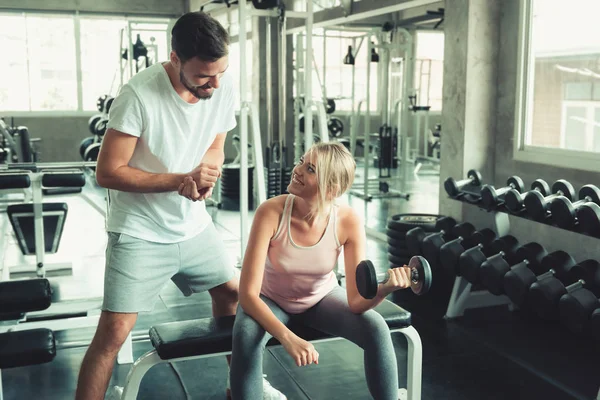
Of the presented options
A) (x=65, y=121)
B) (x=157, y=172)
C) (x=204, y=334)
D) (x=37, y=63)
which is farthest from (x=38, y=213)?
(x=37, y=63)

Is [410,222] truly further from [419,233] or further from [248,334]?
[248,334]

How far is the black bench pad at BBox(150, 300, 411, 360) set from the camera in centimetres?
160

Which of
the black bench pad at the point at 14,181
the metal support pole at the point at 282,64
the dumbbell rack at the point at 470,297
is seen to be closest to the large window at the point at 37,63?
the metal support pole at the point at 282,64

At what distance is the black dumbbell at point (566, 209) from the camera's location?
2.38m

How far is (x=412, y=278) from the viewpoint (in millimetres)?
1493

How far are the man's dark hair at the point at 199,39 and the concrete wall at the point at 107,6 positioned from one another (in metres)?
8.19

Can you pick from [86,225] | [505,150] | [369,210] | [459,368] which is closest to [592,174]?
[505,150]

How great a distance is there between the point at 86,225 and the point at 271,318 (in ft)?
13.6

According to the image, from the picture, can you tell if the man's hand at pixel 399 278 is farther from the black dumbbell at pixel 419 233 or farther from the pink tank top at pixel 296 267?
the black dumbbell at pixel 419 233

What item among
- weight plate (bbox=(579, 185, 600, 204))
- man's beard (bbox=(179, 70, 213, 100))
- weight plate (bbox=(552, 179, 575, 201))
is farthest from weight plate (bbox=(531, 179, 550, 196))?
man's beard (bbox=(179, 70, 213, 100))

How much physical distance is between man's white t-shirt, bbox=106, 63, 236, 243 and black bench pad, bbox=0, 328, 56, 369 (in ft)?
1.07

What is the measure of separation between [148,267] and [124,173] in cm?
27

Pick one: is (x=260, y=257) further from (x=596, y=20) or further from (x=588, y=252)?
(x=596, y=20)

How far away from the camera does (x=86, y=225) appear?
5.33 meters
